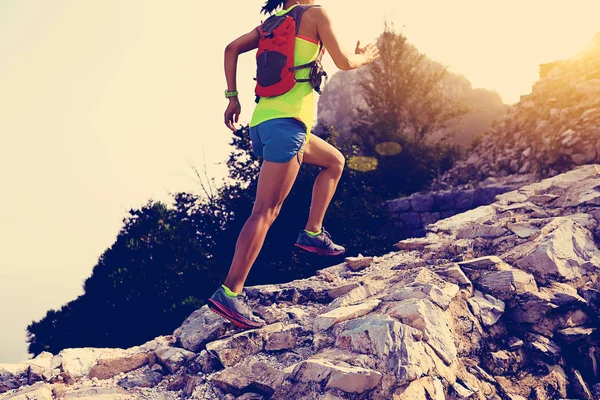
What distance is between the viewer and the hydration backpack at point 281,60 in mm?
2996

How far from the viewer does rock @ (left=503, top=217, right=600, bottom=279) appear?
3.60 meters

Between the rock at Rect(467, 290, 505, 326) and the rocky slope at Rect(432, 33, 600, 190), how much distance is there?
21.3ft

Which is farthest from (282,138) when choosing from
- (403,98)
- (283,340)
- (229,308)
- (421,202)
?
(403,98)

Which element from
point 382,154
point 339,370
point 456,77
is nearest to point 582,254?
point 339,370

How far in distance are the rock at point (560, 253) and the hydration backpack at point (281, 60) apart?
6.55 feet

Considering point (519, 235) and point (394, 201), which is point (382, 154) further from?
point (519, 235)

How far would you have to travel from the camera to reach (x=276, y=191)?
3018 millimetres

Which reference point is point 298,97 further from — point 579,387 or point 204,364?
point 579,387

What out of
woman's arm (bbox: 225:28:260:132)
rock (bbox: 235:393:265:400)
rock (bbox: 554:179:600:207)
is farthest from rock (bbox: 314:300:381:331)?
rock (bbox: 554:179:600:207)

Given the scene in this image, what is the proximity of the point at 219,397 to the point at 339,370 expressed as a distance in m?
0.80

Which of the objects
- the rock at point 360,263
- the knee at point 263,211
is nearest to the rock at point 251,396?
the knee at point 263,211

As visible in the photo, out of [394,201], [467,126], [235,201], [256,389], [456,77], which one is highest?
[456,77]

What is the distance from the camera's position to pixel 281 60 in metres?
3.01

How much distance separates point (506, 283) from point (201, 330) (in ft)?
6.93
